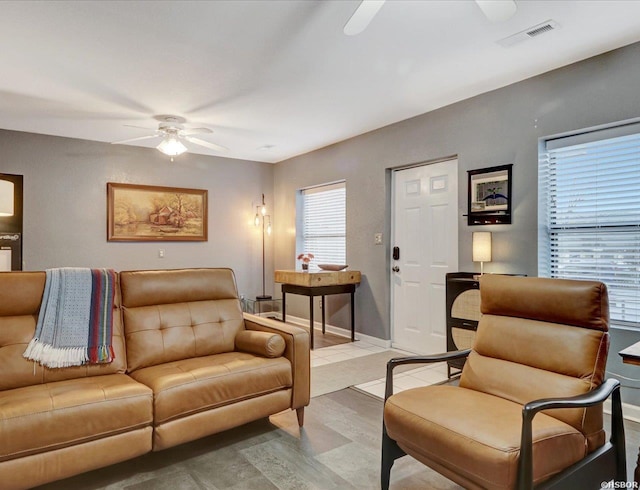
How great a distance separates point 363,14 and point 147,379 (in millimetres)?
2233

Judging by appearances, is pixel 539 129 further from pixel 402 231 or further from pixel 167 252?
pixel 167 252

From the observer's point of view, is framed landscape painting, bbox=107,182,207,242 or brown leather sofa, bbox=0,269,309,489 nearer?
brown leather sofa, bbox=0,269,309,489

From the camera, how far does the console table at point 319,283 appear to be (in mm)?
4805

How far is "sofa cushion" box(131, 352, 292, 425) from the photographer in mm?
2205

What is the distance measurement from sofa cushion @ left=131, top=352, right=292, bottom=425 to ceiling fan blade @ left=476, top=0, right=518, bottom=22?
2.24 m

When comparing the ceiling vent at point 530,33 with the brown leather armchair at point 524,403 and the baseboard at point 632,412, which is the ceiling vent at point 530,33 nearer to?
the brown leather armchair at point 524,403

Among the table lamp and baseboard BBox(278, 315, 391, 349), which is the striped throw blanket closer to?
the table lamp

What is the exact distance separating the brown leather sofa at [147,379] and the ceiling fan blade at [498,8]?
2.10m

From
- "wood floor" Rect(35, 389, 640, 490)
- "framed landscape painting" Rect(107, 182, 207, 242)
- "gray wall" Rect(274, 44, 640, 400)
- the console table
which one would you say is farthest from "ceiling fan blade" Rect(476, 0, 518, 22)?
"framed landscape painting" Rect(107, 182, 207, 242)

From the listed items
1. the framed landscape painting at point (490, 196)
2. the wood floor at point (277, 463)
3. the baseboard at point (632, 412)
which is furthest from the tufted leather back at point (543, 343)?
the framed landscape painting at point (490, 196)

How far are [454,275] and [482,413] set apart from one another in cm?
208

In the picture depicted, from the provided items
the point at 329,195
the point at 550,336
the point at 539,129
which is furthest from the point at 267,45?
the point at 329,195

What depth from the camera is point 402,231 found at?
4793mm

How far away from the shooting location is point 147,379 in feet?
7.68
